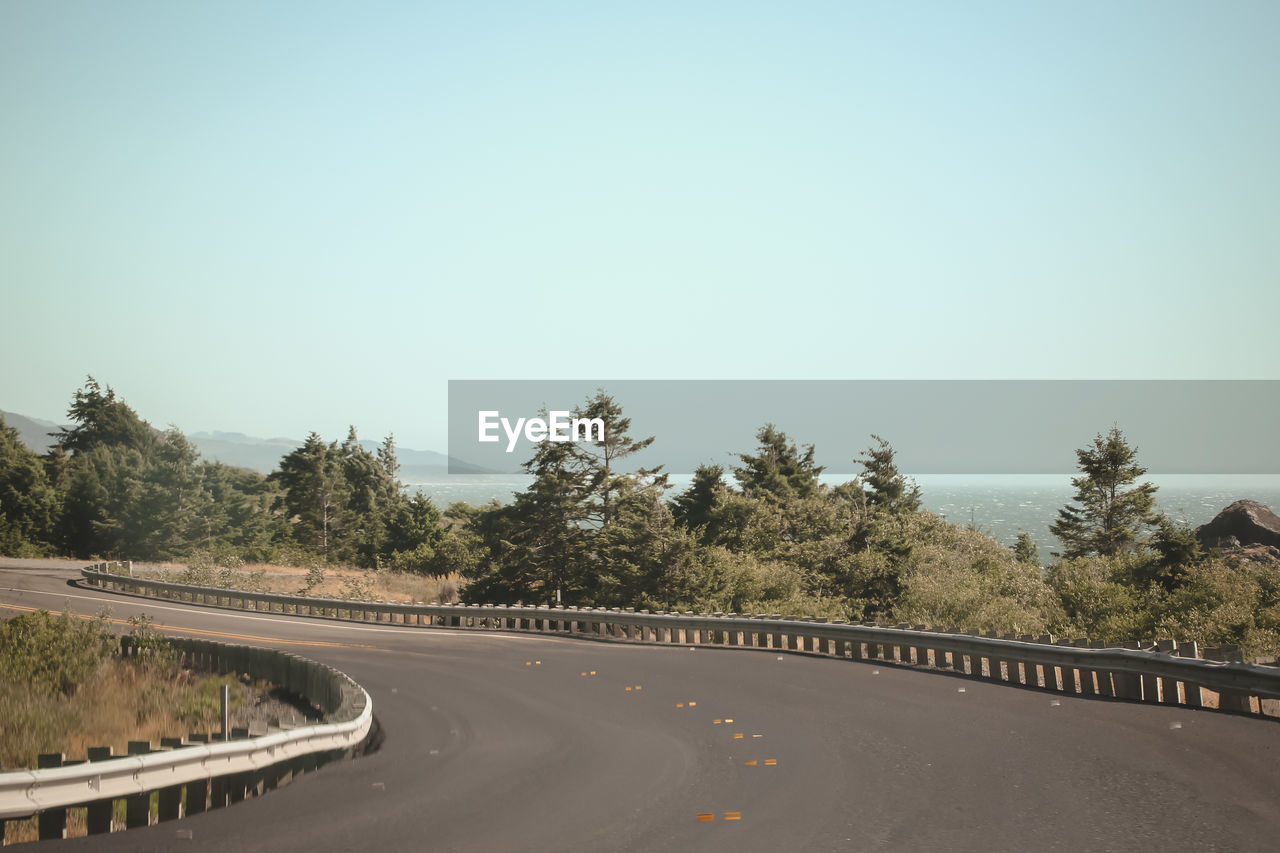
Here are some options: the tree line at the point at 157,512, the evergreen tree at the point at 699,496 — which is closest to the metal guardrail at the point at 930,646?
the tree line at the point at 157,512

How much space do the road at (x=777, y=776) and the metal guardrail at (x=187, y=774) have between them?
28 centimetres

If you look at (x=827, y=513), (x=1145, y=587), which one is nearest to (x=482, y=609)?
(x=1145, y=587)

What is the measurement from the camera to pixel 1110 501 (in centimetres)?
8644

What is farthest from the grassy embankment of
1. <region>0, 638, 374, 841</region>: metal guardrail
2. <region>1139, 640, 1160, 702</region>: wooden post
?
<region>1139, 640, 1160, 702</region>: wooden post

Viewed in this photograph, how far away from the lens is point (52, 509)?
7581 cm

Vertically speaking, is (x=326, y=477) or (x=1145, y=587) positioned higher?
(x=326, y=477)

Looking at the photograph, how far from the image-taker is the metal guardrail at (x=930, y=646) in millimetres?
12305

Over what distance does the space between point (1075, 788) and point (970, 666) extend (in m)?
8.31

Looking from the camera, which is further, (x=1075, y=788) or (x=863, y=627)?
(x=863, y=627)

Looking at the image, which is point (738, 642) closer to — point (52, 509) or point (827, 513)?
point (827, 513)

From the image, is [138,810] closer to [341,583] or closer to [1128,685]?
[1128,685]

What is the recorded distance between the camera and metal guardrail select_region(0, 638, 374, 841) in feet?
24.2

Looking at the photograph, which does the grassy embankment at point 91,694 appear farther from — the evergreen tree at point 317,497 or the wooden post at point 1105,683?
the evergreen tree at point 317,497

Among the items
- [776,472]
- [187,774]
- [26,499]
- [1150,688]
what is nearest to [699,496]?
[776,472]
